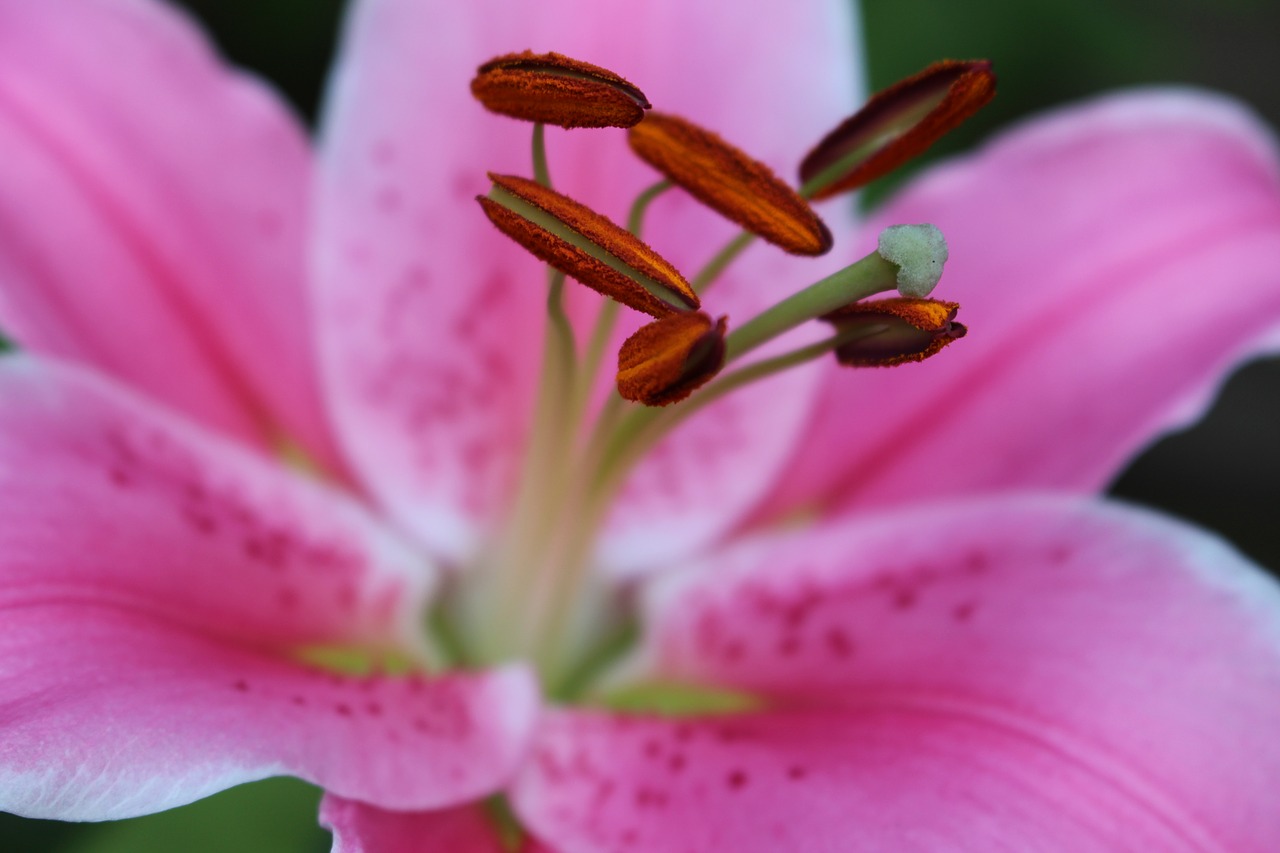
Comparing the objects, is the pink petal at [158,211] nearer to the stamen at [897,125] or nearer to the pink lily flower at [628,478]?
the pink lily flower at [628,478]

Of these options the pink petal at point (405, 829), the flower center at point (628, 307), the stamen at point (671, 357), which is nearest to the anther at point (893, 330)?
the flower center at point (628, 307)

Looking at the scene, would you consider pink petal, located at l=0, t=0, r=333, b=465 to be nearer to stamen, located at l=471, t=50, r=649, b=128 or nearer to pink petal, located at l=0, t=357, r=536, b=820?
pink petal, located at l=0, t=357, r=536, b=820

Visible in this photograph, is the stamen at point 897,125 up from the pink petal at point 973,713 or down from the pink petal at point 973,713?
up

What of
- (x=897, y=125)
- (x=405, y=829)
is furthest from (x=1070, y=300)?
(x=405, y=829)

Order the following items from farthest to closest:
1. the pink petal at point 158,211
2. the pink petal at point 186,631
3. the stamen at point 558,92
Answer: the pink petal at point 158,211 < the stamen at point 558,92 < the pink petal at point 186,631

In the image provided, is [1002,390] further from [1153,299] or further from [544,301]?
[544,301]

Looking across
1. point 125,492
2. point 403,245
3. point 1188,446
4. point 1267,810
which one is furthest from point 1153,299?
point 1188,446

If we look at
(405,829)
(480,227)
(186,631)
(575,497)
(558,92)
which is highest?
(480,227)

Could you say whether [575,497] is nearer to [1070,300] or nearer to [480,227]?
[480,227]
